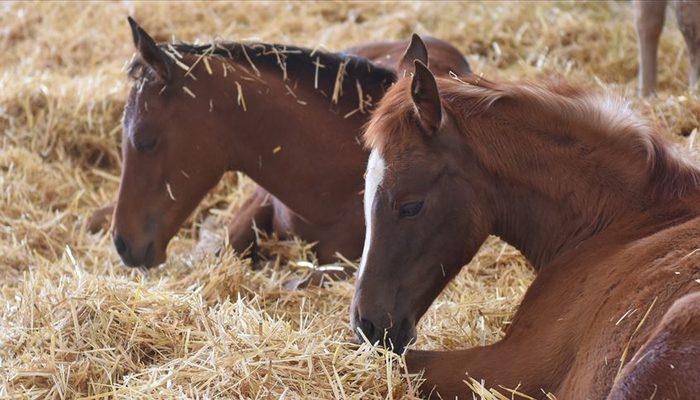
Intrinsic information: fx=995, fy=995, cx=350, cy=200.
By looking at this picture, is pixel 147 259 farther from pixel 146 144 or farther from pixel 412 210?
pixel 412 210

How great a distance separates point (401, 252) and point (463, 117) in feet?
1.65

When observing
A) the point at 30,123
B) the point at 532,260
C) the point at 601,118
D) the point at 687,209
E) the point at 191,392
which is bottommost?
the point at 30,123

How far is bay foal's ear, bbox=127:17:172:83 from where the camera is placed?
185 inches

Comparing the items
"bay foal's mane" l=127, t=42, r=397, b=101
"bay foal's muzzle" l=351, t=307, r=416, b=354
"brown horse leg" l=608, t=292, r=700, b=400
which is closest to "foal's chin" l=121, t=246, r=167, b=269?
"bay foal's mane" l=127, t=42, r=397, b=101

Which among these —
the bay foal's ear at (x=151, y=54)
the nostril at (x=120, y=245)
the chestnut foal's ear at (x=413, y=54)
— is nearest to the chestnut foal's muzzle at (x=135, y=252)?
the nostril at (x=120, y=245)

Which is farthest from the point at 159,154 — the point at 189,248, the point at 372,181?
the point at 372,181

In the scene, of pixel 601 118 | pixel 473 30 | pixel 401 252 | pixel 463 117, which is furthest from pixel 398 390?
pixel 473 30

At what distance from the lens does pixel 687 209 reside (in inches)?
125

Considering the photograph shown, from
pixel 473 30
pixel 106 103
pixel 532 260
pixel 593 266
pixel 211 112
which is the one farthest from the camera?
pixel 473 30

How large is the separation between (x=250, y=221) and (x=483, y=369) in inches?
100

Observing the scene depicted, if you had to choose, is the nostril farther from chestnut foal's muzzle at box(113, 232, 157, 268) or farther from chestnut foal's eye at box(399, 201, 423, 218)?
chestnut foal's eye at box(399, 201, 423, 218)

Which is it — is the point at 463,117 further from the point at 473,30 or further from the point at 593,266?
the point at 473,30

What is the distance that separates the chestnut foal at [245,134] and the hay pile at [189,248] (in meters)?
0.28

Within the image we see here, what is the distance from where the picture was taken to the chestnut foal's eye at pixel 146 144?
4.80 meters
